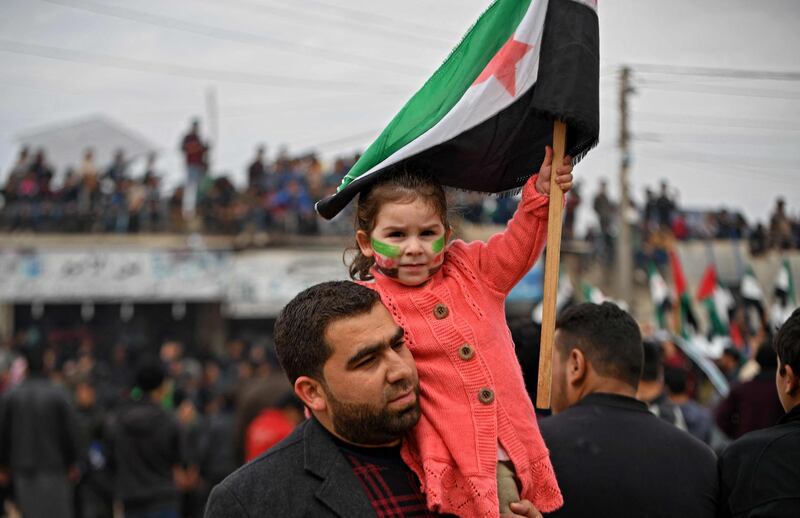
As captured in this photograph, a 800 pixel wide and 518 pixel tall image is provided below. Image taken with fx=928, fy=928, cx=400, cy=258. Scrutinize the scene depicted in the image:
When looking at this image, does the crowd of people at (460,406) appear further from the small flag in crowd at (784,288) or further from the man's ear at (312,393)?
the small flag in crowd at (784,288)

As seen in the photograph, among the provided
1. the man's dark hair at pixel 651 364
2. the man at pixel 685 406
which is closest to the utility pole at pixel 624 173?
the man at pixel 685 406

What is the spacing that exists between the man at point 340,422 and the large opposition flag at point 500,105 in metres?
0.56

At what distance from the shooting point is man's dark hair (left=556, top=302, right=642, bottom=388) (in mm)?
3869

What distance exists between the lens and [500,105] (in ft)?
9.95

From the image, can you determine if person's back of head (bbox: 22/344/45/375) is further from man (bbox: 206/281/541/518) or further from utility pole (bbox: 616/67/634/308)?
utility pole (bbox: 616/67/634/308)

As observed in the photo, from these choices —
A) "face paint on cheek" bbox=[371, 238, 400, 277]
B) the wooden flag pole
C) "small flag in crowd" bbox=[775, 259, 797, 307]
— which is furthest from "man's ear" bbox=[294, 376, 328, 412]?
"small flag in crowd" bbox=[775, 259, 797, 307]

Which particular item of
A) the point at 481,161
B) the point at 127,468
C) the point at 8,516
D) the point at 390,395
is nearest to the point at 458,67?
the point at 481,161

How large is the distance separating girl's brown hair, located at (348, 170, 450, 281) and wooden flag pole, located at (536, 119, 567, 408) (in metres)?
0.37

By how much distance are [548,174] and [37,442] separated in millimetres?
7116

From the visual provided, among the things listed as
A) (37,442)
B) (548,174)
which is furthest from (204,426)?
(548,174)

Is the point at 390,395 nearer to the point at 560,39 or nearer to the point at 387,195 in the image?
the point at 387,195

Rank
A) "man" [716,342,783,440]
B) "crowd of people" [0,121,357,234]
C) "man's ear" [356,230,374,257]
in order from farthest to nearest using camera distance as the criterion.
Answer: "crowd of people" [0,121,357,234] → "man" [716,342,783,440] → "man's ear" [356,230,374,257]

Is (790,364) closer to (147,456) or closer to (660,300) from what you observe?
(147,456)

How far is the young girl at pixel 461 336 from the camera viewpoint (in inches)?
107
